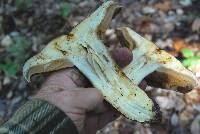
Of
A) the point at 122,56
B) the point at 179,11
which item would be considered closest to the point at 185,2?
the point at 179,11

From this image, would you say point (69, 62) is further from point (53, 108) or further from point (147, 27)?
point (147, 27)

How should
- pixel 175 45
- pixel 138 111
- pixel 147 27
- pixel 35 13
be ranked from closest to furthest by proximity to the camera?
pixel 138 111, pixel 175 45, pixel 147 27, pixel 35 13

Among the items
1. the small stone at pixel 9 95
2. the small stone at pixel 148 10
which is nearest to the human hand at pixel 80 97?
the small stone at pixel 9 95

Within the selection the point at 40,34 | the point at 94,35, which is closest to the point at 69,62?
the point at 94,35

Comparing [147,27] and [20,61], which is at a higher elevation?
[20,61]

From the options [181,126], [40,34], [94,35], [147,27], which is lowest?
[181,126]

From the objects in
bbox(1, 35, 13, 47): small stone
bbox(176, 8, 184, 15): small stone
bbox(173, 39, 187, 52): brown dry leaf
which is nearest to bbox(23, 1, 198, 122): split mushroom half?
bbox(173, 39, 187, 52): brown dry leaf

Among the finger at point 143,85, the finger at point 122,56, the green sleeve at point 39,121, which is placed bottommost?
the finger at point 143,85

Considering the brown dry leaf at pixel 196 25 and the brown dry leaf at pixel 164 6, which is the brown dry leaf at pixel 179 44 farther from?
the brown dry leaf at pixel 164 6
